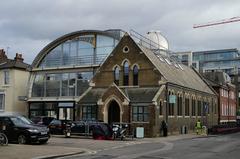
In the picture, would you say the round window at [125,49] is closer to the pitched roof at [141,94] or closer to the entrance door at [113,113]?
the pitched roof at [141,94]

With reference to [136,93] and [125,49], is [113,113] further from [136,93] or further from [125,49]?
[125,49]

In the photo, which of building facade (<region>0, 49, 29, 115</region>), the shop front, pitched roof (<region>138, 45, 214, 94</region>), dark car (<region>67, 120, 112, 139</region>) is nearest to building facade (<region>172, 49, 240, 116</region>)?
pitched roof (<region>138, 45, 214, 94</region>)

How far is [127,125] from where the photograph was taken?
39219mm

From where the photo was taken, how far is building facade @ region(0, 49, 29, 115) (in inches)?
2264

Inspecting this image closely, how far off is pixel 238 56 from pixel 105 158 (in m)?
135

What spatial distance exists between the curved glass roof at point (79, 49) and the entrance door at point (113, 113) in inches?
384

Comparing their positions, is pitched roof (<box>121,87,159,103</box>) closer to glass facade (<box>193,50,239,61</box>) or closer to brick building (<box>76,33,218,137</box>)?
brick building (<box>76,33,218,137</box>)

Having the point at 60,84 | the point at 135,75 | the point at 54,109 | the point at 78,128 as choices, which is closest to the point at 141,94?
the point at 135,75

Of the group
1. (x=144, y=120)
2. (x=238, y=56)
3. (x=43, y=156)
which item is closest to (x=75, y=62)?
(x=144, y=120)

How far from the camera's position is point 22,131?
88.0ft

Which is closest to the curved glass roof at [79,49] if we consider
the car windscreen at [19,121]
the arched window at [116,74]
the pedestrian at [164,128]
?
the arched window at [116,74]

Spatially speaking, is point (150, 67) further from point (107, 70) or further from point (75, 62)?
point (75, 62)

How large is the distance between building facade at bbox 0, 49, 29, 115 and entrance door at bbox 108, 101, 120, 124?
59.0ft

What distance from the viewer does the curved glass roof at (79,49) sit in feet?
179
